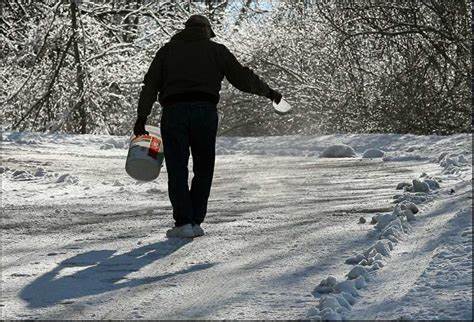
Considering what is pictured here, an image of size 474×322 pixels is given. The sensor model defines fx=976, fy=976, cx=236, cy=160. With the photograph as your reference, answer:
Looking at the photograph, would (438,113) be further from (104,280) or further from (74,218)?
(104,280)

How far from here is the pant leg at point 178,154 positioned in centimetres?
723

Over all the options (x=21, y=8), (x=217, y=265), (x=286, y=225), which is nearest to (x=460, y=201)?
(x=286, y=225)

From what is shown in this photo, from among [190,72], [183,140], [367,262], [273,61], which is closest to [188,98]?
[190,72]

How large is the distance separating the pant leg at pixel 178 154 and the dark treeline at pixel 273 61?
1148 cm

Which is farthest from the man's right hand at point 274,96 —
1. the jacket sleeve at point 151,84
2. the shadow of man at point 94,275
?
the shadow of man at point 94,275

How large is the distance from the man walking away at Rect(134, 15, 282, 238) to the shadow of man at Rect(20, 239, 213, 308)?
1.91 feet

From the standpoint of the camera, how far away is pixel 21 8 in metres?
25.6

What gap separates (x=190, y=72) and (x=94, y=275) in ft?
6.62

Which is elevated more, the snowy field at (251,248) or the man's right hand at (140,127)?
the man's right hand at (140,127)

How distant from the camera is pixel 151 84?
7336mm

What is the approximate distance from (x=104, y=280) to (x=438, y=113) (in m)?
15.5

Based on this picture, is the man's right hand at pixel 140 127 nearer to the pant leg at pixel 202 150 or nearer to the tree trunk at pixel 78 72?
the pant leg at pixel 202 150

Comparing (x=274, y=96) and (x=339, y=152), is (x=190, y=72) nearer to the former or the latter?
(x=274, y=96)

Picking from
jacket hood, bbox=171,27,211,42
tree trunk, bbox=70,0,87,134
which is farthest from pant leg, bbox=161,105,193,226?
tree trunk, bbox=70,0,87,134
